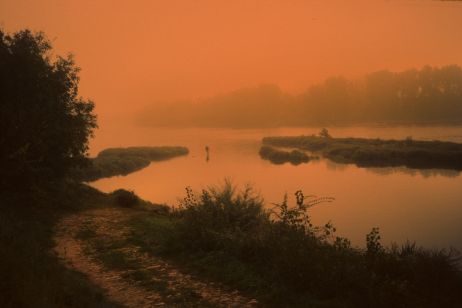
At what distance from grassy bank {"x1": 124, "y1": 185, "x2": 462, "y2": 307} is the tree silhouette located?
23.2 ft

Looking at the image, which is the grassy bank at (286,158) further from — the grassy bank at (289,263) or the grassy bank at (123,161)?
the grassy bank at (289,263)

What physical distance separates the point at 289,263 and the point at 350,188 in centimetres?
2782

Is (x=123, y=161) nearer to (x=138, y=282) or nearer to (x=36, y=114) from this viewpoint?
(x=36, y=114)

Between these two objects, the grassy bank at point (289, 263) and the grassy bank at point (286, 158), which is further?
the grassy bank at point (286, 158)

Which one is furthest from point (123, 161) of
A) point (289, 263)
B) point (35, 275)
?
point (35, 275)

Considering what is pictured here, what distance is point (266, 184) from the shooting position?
39.6 metres

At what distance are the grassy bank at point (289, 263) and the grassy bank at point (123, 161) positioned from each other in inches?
919

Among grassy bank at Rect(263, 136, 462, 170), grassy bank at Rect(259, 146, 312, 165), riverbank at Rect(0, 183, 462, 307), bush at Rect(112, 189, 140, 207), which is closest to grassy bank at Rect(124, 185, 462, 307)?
riverbank at Rect(0, 183, 462, 307)

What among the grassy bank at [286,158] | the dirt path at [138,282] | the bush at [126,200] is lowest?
the dirt path at [138,282]

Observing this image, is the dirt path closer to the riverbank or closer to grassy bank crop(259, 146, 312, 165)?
the riverbank

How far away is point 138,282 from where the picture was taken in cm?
1004

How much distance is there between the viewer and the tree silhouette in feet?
57.4

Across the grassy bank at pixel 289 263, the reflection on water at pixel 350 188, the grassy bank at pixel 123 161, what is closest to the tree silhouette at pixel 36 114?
the grassy bank at pixel 289 263

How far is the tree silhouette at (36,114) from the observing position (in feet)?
57.4
